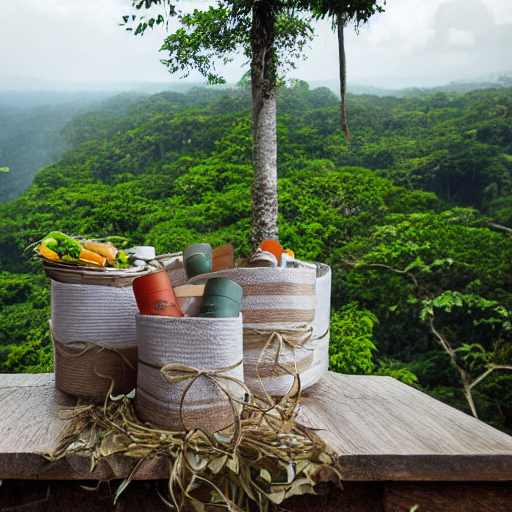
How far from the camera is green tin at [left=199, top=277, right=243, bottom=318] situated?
39.6 inches

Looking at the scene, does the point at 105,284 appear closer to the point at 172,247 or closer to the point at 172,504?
the point at 172,504

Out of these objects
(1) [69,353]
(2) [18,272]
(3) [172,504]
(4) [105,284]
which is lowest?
(2) [18,272]

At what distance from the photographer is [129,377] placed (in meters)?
1.20

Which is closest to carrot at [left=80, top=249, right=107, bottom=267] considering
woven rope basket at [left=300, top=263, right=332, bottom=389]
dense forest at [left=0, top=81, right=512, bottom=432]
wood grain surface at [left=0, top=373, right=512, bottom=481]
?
wood grain surface at [left=0, top=373, right=512, bottom=481]

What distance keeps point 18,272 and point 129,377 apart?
12.2 feet

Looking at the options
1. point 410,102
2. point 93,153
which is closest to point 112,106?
point 93,153

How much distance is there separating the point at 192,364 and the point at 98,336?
329mm

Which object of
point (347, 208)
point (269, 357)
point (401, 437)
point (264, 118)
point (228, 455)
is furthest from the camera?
point (347, 208)

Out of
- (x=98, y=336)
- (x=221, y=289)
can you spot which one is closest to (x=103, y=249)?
(x=98, y=336)

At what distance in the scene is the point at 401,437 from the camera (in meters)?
0.97

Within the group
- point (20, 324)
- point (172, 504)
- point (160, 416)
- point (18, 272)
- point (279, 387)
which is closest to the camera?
point (172, 504)

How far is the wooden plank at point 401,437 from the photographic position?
862 mm

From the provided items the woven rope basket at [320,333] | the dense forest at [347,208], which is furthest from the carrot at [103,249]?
the dense forest at [347,208]

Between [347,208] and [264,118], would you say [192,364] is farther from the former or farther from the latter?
[347,208]
